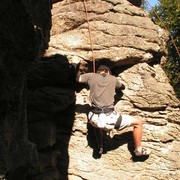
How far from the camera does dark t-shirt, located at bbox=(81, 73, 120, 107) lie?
317 inches

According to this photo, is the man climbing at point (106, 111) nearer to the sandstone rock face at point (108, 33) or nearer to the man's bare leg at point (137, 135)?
the man's bare leg at point (137, 135)

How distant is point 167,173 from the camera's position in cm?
845

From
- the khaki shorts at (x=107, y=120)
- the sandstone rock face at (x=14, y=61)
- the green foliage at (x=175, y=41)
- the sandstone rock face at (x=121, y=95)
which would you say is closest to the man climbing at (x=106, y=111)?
the khaki shorts at (x=107, y=120)

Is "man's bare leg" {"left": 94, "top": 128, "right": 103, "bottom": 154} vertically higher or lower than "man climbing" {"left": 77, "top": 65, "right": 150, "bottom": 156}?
lower

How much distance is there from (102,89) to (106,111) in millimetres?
534

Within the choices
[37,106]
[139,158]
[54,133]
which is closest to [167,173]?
[139,158]

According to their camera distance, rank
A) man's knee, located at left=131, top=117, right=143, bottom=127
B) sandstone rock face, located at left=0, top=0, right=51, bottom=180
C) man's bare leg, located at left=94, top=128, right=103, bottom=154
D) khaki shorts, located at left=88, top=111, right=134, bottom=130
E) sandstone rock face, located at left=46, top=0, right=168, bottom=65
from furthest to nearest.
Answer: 1. sandstone rock face, located at left=46, top=0, right=168, bottom=65
2. man's bare leg, located at left=94, top=128, right=103, bottom=154
3. man's knee, located at left=131, top=117, right=143, bottom=127
4. khaki shorts, located at left=88, top=111, right=134, bottom=130
5. sandstone rock face, located at left=0, top=0, right=51, bottom=180

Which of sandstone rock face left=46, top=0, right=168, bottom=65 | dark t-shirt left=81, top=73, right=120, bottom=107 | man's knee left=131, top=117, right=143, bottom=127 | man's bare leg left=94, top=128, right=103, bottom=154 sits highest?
sandstone rock face left=46, top=0, right=168, bottom=65

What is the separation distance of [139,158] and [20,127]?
3.19 metres

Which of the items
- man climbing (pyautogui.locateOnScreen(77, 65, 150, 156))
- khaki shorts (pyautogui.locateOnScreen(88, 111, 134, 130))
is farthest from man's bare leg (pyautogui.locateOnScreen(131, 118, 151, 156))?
khaki shorts (pyautogui.locateOnScreen(88, 111, 134, 130))

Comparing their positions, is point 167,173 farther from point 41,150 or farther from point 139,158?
point 41,150

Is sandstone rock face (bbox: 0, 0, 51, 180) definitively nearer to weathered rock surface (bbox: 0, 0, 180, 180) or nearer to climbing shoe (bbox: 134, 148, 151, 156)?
weathered rock surface (bbox: 0, 0, 180, 180)

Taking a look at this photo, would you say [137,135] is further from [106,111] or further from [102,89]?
[102,89]

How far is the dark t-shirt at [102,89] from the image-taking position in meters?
8.05
